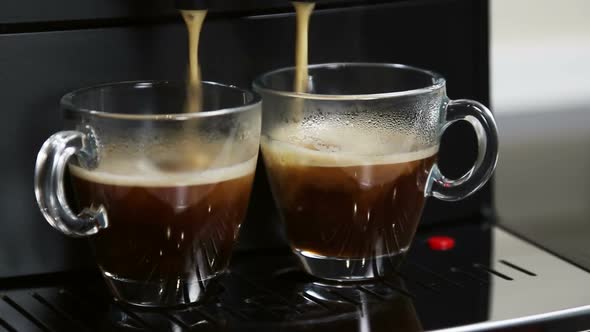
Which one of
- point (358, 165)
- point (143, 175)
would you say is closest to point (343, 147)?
point (358, 165)

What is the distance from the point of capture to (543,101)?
37.9 inches

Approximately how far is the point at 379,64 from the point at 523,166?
0.98ft

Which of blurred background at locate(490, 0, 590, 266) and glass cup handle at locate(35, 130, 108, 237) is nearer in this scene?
glass cup handle at locate(35, 130, 108, 237)

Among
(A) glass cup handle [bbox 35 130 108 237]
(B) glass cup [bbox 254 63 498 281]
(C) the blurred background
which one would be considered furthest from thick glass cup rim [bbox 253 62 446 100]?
(C) the blurred background

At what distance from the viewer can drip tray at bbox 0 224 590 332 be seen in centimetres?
54

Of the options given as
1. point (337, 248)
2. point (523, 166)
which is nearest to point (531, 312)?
point (337, 248)

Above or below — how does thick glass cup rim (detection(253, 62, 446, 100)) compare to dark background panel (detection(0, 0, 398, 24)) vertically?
below

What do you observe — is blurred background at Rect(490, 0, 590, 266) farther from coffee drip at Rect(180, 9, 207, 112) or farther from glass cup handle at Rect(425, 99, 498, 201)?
coffee drip at Rect(180, 9, 207, 112)

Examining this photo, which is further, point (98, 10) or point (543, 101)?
point (543, 101)

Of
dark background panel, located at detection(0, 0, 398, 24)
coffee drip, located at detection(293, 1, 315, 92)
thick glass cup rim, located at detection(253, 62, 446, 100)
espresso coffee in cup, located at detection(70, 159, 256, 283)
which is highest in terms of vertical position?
dark background panel, located at detection(0, 0, 398, 24)

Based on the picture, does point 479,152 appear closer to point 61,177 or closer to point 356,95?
point 356,95

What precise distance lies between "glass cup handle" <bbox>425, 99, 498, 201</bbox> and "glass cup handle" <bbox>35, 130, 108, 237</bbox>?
201mm

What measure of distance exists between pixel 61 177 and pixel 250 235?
0.54 ft

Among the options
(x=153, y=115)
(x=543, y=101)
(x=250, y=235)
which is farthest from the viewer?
(x=543, y=101)
